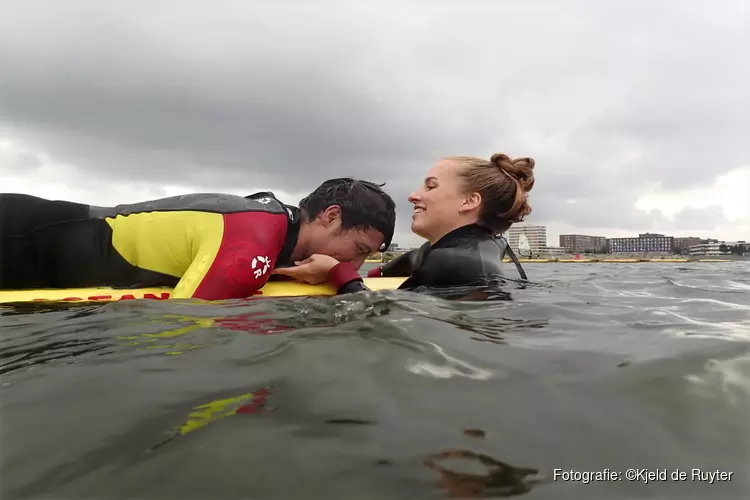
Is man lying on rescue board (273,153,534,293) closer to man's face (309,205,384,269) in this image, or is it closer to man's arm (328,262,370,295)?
man's arm (328,262,370,295)

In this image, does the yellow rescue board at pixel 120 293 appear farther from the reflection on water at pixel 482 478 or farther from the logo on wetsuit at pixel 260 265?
the reflection on water at pixel 482 478

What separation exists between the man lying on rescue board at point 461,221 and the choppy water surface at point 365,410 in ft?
5.62

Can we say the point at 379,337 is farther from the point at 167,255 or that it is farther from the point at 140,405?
the point at 167,255

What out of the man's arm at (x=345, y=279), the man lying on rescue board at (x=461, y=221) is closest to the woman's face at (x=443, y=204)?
the man lying on rescue board at (x=461, y=221)

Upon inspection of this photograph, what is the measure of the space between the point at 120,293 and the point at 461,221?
11.1 feet

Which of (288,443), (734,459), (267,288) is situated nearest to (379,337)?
(288,443)

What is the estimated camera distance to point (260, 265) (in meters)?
3.81

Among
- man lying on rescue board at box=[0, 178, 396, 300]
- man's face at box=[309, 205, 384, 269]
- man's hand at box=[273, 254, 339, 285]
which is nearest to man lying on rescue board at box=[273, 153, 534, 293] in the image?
man's hand at box=[273, 254, 339, 285]

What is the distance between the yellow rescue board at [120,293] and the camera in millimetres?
3684

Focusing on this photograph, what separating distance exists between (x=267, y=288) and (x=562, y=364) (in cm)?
303

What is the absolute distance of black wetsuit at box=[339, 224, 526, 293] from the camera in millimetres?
4309

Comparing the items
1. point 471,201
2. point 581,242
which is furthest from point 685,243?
point 471,201

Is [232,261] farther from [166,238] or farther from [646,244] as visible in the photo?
[646,244]

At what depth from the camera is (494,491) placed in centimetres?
102
